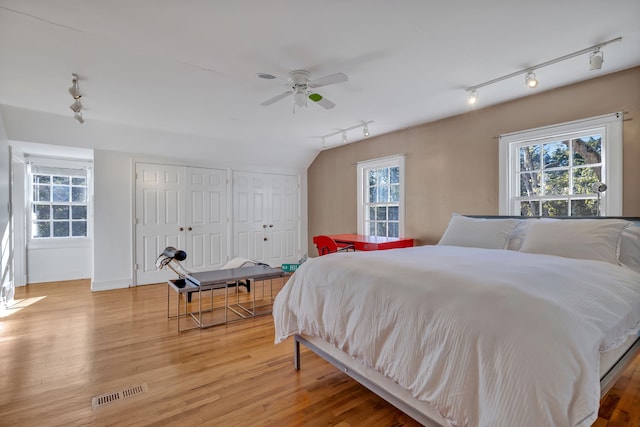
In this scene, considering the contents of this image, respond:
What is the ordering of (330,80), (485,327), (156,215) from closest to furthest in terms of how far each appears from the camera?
(485,327), (330,80), (156,215)

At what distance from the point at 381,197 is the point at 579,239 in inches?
123

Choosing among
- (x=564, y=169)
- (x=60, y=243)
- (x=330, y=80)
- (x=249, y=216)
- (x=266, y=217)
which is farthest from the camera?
(x=266, y=217)

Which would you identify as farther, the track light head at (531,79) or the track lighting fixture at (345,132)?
the track lighting fixture at (345,132)

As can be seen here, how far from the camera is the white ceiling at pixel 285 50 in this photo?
1.91 metres

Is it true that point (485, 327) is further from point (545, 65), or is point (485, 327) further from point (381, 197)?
point (381, 197)

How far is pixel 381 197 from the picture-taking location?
522 centimetres

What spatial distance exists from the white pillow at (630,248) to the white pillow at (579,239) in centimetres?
7

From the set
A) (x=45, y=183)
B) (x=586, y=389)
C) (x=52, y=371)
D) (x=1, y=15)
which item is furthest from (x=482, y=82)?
(x=45, y=183)

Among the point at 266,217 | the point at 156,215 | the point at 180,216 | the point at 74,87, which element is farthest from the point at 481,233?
the point at 156,215

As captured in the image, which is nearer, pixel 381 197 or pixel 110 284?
pixel 110 284

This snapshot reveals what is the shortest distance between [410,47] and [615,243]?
Answer: 206cm

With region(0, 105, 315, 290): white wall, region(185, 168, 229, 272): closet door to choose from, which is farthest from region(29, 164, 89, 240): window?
region(185, 168, 229, 272): closet door

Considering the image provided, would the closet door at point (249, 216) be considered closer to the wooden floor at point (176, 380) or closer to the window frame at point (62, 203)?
the window frame at point (62, 203)

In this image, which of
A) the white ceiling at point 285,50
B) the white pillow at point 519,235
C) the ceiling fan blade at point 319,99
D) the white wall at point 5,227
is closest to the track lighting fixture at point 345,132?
the white ceiling at point 285,50
